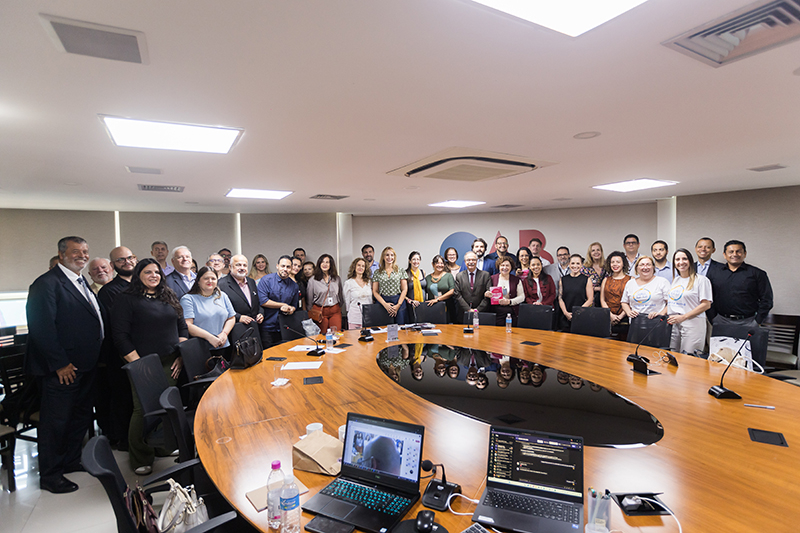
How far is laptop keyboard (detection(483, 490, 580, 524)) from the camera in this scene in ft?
4.66

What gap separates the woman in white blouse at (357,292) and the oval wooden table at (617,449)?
241cm

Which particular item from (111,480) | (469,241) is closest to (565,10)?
(111,480)

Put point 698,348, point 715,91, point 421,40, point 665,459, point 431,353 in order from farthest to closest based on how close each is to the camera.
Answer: point 698,348
point 431,353
point 715,91
point 665,459
point 421,40

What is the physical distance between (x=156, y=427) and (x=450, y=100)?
322 centimetres

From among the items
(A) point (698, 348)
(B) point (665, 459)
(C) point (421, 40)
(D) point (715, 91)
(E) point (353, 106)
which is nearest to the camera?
(C) point (421, 40)

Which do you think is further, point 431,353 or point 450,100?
point 431,353

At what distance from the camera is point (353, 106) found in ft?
7.79

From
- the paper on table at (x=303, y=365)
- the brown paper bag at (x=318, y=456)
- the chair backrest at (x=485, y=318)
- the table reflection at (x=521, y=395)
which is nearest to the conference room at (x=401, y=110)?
the table reflection at (x=521, y=395)

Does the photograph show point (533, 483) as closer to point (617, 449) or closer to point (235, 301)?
point (617, 449)

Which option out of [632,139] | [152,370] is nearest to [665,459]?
[632,139]

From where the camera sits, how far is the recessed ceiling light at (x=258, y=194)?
18.1 feet

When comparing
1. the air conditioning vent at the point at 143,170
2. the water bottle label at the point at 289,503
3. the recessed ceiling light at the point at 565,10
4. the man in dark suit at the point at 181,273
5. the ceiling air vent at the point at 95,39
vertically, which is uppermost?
the air conditioning vent at the point at 143,170

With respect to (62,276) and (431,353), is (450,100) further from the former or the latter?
(62,276)

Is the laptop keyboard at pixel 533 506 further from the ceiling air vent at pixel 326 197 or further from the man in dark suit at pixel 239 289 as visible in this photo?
the ceiling air vent at pixel 326 197
